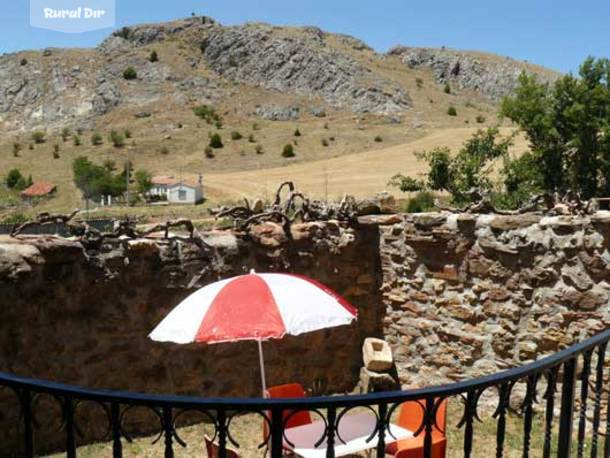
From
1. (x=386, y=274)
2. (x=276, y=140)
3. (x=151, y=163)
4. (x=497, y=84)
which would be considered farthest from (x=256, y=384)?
(x=497, y=84)

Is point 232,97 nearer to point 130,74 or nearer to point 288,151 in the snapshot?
point 130,74

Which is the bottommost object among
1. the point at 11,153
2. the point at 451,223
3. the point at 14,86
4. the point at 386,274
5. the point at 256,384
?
the point at 256,384

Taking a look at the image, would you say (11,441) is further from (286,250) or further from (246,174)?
(246,174)

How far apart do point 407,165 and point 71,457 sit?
37.0m

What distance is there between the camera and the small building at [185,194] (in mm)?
31002

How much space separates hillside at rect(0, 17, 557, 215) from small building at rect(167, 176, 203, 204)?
1448 millimetres

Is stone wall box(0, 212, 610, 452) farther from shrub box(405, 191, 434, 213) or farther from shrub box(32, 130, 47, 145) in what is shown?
shrub box(32, 130, 47, 145)

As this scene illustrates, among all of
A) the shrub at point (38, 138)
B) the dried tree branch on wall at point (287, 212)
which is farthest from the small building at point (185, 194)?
the dried tree branch on wall at point (287, 212)

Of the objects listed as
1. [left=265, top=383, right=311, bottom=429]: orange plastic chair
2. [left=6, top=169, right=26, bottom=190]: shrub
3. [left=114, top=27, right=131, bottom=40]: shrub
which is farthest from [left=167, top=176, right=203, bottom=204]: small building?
[left=114, top=27, right=131, bottom=40]: shrub

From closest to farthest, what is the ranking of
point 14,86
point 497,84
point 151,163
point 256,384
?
point 256,384
point 151,163
point 14,86
point 497,84

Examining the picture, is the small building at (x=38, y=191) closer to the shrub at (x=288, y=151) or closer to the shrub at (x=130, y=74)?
the shrub at (x=288, y=151)

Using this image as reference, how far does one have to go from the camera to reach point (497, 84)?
268 ft

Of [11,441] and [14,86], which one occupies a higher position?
[14,86]

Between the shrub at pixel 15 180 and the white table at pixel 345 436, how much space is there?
1432 inches
